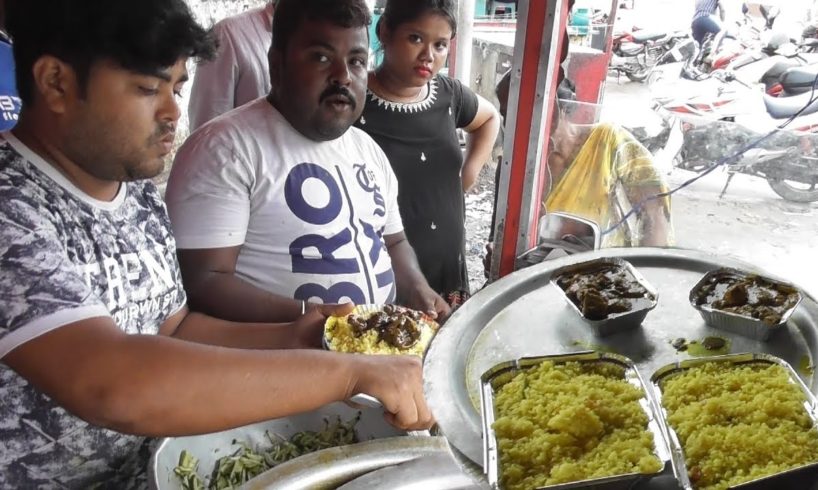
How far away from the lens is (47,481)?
1.29m

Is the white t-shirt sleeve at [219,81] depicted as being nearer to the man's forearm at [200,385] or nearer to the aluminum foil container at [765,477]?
the man's forearm at [200,385]

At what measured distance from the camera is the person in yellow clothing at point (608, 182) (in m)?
3.10

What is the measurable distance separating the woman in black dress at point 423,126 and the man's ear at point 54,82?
5.56ft

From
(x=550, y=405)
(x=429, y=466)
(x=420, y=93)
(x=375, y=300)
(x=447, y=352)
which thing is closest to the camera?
(x=550, y=405)

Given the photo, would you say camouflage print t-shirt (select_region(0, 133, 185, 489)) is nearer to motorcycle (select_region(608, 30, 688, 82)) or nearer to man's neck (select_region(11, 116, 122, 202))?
man's neck (select_region(11, 116, 122, 202))

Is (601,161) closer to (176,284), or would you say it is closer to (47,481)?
(176,284)

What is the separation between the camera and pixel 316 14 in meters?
2.09

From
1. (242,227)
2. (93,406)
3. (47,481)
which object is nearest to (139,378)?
(93,406)

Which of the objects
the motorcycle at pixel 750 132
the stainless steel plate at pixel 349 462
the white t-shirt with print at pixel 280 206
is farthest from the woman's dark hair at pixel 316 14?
the motorcycle at pixel 750 132

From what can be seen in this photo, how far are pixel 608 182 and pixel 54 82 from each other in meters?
2.56

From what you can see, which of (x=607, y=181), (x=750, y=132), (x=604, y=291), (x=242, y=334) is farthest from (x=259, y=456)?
(x=750, y=132)

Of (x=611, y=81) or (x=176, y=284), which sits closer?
(x=176, y=284)

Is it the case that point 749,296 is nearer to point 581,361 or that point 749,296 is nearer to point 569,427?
point 581,361

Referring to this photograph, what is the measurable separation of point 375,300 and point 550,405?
4.02 ft
